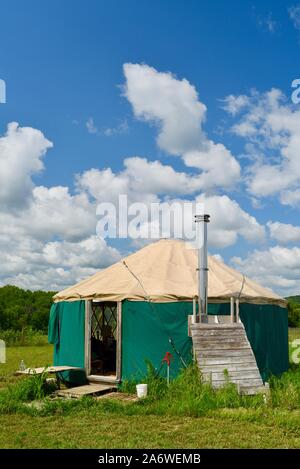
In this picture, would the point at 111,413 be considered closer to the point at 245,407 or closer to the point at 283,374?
the point at 245,407

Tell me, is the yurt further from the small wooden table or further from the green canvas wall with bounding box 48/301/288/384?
the small wooden table

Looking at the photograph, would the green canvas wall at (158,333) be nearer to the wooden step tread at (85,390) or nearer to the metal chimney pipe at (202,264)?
the metal chimney pipe at (202,264)

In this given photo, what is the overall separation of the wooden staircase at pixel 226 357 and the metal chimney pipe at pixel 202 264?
0.29 meters

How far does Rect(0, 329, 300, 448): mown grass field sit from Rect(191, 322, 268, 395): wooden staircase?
1.05ft

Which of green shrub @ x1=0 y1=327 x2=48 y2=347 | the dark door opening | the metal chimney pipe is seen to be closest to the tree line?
green shrub @ x1=0 y1=327 x2=48 y2=347

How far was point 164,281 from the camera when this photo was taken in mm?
8594

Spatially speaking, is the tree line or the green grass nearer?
the green grass

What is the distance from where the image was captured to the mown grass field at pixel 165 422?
5.06 metres

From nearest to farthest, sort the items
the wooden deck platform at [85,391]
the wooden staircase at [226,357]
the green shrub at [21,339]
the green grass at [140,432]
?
the green grass at [140,432]
the wooden staircase at [226,357]
the wooden deck platform at [85,391]
the green shrub at [21,339]

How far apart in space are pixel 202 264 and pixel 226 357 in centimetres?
152

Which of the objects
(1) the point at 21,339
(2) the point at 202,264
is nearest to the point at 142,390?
(2) the point at 202,264

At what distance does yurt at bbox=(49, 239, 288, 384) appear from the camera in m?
8.11

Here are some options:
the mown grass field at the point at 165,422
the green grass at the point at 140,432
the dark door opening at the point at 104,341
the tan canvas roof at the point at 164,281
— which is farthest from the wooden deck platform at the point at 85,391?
the tan canvas roof at the point at 164,281
